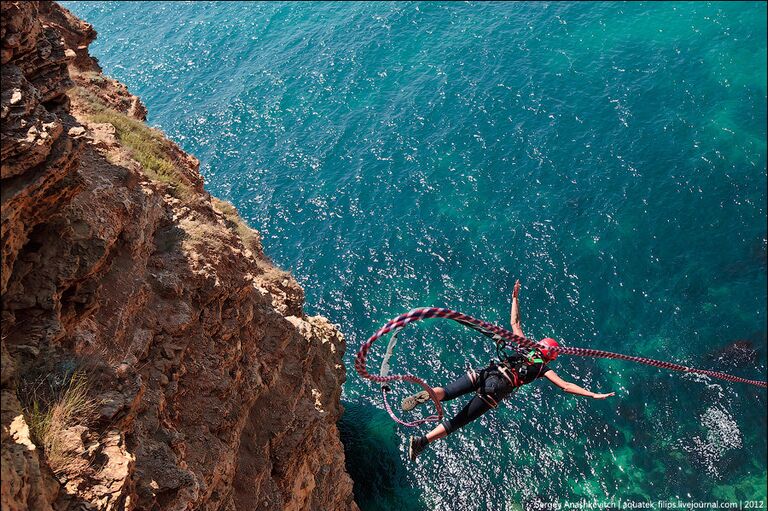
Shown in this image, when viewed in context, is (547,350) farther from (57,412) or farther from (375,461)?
(375,461)

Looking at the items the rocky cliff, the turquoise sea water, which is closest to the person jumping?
the rocky cliff

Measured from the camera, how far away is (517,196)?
29688 millimetres

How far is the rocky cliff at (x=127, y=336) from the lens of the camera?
7.43 metres

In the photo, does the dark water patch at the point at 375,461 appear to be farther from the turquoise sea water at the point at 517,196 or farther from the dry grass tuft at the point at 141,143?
the dry grass tuft at the point at 141,143

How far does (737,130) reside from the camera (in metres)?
30.7

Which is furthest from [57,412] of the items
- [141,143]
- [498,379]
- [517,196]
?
[517,196]

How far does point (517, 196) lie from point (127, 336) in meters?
22.7

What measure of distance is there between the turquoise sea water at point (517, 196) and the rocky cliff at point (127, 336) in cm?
845

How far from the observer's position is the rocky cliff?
7.43m

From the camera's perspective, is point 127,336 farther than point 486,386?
No

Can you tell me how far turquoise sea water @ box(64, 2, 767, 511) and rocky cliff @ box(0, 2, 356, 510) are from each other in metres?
8.45

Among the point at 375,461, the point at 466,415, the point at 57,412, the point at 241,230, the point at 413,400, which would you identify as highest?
the point at 57,412

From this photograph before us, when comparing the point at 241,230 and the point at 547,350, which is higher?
the point at 241,230

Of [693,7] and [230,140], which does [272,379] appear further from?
[693,7]
